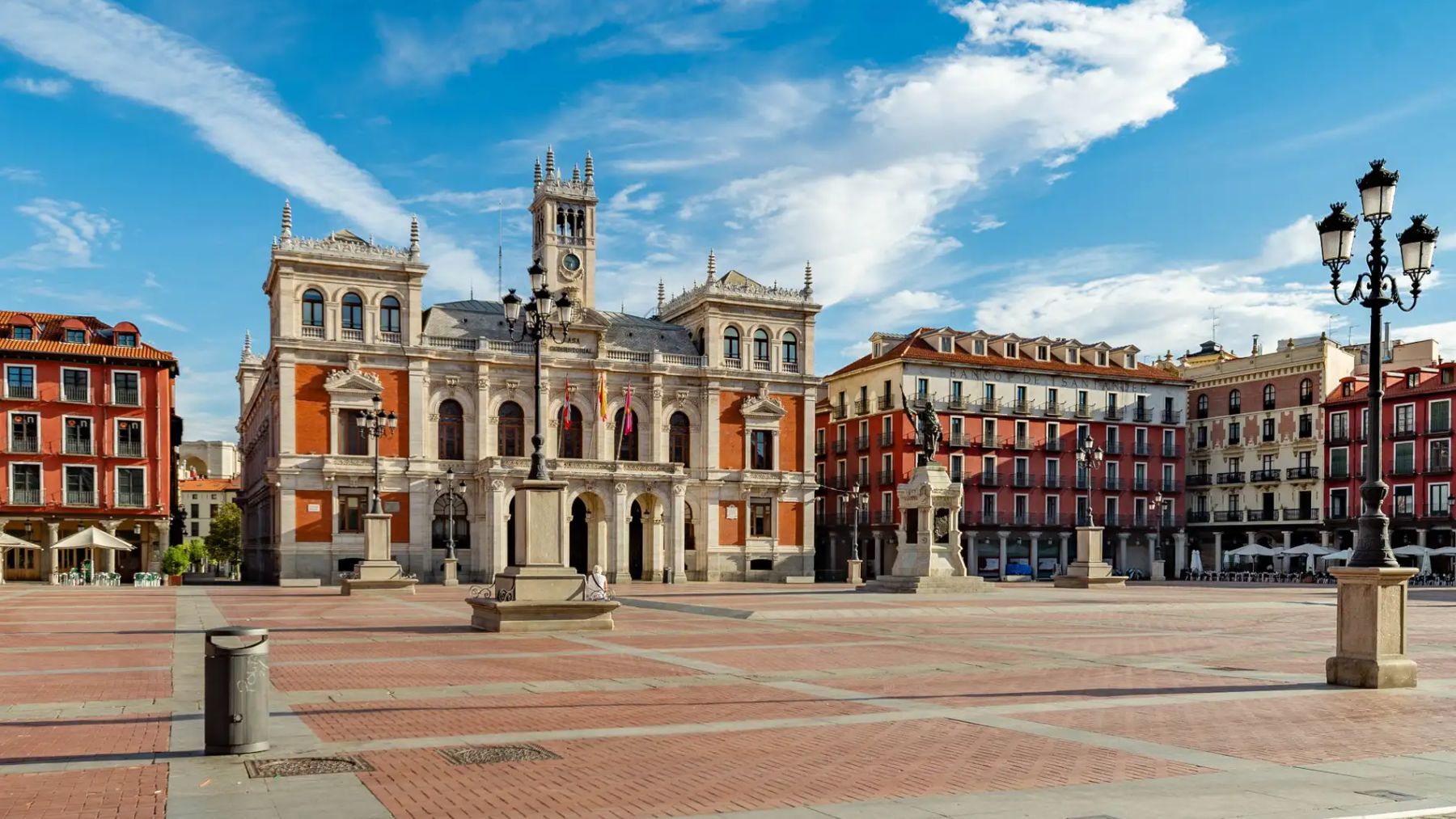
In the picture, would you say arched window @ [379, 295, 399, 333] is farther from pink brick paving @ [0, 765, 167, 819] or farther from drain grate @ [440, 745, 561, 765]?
pink brick paving @ [0, 765, 167, 819]

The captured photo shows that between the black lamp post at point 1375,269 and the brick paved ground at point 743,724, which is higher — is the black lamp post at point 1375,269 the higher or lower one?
the higher one

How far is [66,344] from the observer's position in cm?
6431

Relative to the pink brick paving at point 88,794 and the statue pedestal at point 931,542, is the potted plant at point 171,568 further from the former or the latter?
the pink brick paving at point 88,794

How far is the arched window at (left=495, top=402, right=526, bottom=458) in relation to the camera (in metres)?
66.4

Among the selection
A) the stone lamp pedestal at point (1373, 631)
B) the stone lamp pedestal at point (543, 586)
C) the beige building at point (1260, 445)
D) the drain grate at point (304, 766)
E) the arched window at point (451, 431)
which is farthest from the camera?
the beige building at point (1260, 445)

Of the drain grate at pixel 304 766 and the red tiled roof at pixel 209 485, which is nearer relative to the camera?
the drain grate at pixel 304 766

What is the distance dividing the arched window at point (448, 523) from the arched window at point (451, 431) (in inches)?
86.9

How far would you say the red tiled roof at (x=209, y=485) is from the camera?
153500 mm

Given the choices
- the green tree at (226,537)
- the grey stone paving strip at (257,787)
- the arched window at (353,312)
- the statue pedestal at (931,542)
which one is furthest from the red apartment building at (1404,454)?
the green tree at (226,537)

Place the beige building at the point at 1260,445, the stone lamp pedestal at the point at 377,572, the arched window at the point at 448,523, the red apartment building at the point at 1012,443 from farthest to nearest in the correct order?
the beige building at the point at 1260,445, the red apartment building at the point at 1012,443, the arched window at the point at 448,523, the stone lamp pedestal at the point at 377,572

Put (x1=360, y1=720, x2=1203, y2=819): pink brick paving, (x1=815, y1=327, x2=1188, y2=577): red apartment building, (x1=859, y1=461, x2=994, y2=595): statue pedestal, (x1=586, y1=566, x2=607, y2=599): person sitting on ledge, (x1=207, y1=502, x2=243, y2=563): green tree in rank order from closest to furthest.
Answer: (x1=360, y1=720, x2=1203, y2=819): pink brick paving < (x1=586, y1=566, x2=607, y2=599): person sitting on ledge < (x1=859, y1=461, x2=994, y2=595): statue pedestal < (x1=815, y1=327, x2=1188, y2=577): red apartment building < (x1=207, y1=502, x2=243, y2=563): green tree

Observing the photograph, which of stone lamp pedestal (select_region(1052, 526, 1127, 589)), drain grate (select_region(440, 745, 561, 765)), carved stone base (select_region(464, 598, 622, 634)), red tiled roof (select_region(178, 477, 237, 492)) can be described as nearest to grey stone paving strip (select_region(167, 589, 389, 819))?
drain grate (select_region(440, 745, 561, 765))

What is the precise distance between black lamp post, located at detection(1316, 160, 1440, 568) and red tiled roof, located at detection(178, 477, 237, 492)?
494 ft

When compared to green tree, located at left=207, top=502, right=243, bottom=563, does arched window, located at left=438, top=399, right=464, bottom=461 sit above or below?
above
